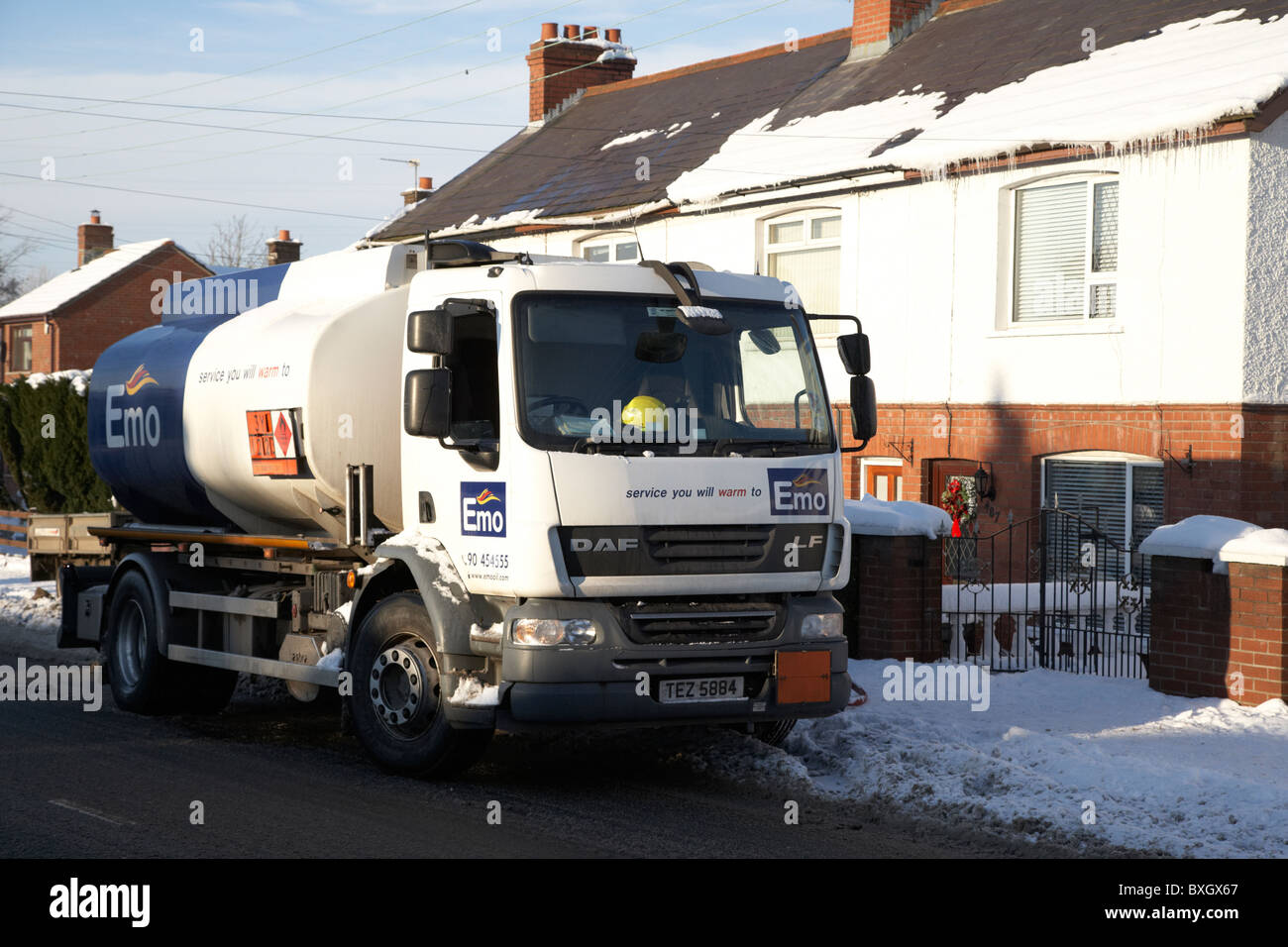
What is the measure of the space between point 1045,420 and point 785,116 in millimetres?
7257

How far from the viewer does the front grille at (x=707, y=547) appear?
8.01 metres

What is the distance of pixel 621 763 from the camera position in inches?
361

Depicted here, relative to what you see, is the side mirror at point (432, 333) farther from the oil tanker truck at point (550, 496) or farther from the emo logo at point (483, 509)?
the emo logo at point (483, 509)

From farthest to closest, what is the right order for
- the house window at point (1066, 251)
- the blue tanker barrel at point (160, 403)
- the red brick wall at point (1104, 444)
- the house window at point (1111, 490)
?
the house window at point (1066, 251) < the house window at point (1111, 490) < the red brick wall at point (1104, 444) < the blue tanker barrel at point (160, 403)

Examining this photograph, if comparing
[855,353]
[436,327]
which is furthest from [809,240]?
[436,327]

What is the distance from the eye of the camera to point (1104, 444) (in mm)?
16203

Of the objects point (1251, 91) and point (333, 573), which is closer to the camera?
point (333, 573)

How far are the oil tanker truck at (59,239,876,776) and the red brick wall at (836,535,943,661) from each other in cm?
321

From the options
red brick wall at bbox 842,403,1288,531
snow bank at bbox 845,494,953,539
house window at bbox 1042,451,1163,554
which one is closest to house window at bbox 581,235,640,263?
red brick wall at bbox 842,403,1288,531

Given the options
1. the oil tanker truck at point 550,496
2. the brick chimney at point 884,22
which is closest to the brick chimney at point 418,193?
Result: the brick chimney at point 884,22

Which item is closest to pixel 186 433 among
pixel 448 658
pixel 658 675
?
pixel 448 658

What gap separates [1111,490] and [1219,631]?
20.3ft

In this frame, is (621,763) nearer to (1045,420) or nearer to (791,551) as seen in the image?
(791,551)

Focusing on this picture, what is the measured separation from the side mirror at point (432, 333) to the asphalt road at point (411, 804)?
99.8 inches
